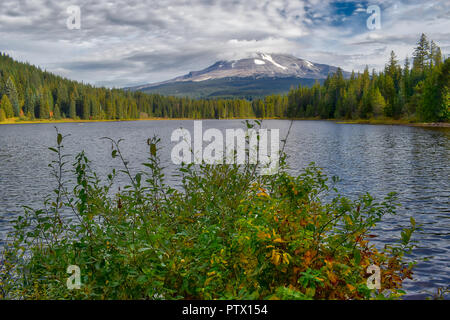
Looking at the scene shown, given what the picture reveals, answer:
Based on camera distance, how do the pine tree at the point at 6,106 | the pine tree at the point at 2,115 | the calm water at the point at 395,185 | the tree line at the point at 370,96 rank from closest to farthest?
the calm water at the point at 395,185 → the tree line at the point at 370,96 → the pine tree at the point at 2,115 → the pine tree at the point at 6,106

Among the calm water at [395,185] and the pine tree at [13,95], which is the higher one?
the pine tree at [13,95]

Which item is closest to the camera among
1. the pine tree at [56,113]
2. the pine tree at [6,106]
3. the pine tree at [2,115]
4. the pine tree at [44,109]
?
the pine tree at [2,115]

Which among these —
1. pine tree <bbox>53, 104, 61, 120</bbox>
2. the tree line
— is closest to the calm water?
the tree line

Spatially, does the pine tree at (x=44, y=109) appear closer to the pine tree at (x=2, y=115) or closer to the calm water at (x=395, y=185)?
the pine tree at (x=2, y=115)

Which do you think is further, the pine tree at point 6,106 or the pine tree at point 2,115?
the pine tree at point 6,106

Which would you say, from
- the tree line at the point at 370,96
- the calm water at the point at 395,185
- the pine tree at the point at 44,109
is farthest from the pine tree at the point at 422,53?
the pine tree at the point at 44,109

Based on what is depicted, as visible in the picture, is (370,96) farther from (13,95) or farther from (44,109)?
(13,95)

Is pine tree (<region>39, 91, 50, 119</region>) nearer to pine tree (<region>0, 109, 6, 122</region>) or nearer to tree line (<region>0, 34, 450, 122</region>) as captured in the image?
tree line (<region>0, 34, 450, 122</region>)

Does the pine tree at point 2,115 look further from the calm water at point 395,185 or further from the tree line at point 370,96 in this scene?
the calm water at point 395,185

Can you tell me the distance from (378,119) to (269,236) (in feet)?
426

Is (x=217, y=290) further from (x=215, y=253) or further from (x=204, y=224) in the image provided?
(x=204, y=224)

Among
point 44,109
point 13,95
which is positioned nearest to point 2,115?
point 13,95

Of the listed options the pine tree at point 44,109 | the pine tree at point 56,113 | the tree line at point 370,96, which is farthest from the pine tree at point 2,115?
the pine tree at point 56,113

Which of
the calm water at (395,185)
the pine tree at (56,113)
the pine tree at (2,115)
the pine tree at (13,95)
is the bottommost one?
the calm water at (395,185)
